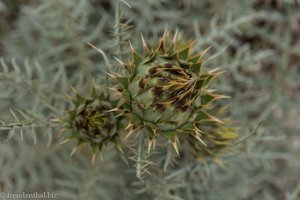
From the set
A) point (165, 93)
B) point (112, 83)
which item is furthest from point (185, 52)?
point (112, 83)

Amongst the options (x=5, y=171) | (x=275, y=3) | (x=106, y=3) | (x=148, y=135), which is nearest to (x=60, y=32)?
(x=106, y=3)

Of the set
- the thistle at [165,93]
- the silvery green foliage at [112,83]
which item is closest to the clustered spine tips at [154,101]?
the thistle at [165,93]

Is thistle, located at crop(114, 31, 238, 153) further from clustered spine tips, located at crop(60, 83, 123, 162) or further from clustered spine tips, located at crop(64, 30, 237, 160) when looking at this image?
clustered spine tips, located at crop(60, 83, 123, 162)

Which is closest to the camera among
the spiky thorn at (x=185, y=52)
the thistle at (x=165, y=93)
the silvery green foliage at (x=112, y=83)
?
the thistle at (x=165, y=93)

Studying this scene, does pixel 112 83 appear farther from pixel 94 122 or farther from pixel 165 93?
pixel 165 93

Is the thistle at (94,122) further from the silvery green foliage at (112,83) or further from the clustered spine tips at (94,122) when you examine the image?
the silvery green foliage at (112,83)

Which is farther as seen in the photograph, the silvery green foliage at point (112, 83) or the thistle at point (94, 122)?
the silvery green foliage at point (112, 83)

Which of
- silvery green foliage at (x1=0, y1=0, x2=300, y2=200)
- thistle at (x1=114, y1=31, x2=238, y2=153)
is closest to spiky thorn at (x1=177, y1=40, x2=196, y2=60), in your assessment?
thistle at (x1=114, y1=31, x2=238, y2=153)
